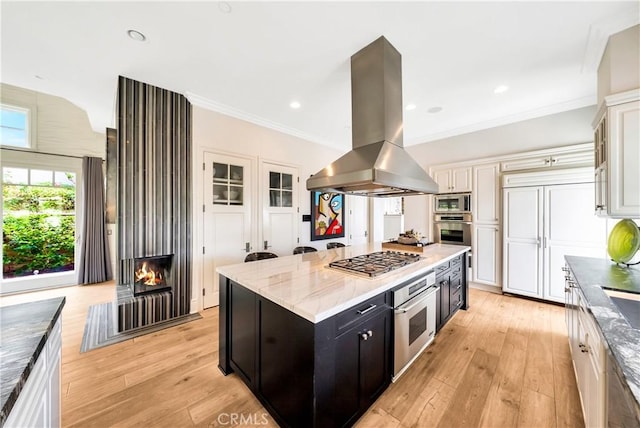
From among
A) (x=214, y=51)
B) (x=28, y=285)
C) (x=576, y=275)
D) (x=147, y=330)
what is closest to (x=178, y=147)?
(x=214, y=51)

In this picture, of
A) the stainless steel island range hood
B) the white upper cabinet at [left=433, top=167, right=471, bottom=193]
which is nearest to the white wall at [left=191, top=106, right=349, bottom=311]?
the stainless steel island range hood

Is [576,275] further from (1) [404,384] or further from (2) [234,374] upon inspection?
(2) [234,374]

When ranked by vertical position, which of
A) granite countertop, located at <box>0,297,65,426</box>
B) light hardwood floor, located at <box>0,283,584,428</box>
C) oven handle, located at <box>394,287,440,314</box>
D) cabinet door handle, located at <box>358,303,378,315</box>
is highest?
granite countertop, located at <box>0,297,65,426</box>

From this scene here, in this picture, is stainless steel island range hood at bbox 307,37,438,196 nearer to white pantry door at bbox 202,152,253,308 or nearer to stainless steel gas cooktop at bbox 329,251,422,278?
stainless steel gas cooktop at bbox 329,251,422,278

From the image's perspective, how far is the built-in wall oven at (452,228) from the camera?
13.7 feet

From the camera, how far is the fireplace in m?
3.00

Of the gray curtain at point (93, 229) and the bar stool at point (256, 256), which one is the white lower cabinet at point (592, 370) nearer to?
the bar stool at point (256, 256)

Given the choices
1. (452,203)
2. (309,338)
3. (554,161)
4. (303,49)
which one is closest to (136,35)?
(303,49)

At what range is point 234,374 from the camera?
199 centimetres

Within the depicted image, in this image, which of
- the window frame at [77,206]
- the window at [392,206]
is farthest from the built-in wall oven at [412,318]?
the window frame at [77,206]

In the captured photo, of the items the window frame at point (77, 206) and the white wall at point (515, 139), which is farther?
the window frame at point (77, 206)

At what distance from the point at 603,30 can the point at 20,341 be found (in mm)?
4219

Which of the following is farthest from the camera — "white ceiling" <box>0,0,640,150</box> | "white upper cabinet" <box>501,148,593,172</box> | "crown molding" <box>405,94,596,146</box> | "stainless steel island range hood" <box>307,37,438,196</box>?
"crown molding" <box>405,94,596,146</box>

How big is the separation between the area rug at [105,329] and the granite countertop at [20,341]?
1.73 metres
